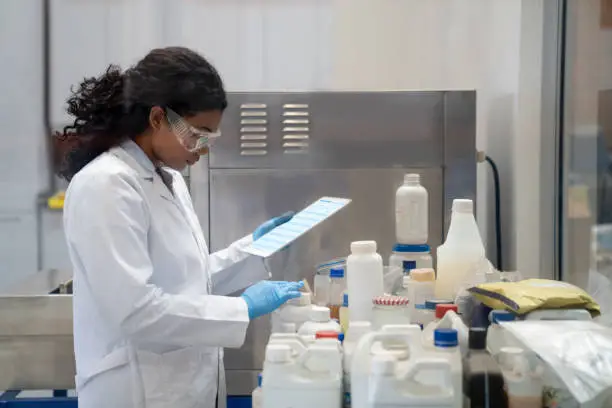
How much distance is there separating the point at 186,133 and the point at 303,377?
0.75 meters

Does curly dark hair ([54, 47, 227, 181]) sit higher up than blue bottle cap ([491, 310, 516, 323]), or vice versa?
curly dark hair ([54, 47, 227, 181])

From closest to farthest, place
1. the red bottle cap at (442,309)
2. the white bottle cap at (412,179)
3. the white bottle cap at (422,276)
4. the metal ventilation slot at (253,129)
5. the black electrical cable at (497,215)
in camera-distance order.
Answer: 1. the red bottle cap at (442,309)
2. the white bottle cap at (422,276)
3. the white bottle cap at (412,179)
4. the metal ventilation slot at (253,129)
5. the black electrical cable at (497,215)

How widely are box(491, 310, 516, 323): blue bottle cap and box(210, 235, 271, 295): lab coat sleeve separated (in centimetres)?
89

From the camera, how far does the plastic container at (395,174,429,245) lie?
209cm

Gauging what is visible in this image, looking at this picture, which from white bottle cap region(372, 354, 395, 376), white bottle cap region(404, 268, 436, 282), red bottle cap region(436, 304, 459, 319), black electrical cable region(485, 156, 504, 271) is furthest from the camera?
black electrical cable region(485, 156, 504, 271)

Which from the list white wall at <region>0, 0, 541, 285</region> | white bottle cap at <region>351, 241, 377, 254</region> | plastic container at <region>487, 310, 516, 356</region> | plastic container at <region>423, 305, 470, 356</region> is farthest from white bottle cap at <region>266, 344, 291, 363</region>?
white wall at <region>0, 0, 541, 285</region>

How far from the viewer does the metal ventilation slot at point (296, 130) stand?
2.39 meters

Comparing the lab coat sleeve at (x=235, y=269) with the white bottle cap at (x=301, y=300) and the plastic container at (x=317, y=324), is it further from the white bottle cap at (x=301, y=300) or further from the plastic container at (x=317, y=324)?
the plastic container at (x=317, y=324)

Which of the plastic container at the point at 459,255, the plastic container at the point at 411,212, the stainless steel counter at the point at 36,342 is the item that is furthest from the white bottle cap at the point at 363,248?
the stainless steel counter at the point at 36,342

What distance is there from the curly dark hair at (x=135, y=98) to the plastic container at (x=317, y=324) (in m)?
0.58

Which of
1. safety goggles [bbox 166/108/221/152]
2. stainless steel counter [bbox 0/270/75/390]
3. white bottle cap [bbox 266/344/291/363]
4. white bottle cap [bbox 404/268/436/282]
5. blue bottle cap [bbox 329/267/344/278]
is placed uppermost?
safety goggles [bbox 166/108/221/152]

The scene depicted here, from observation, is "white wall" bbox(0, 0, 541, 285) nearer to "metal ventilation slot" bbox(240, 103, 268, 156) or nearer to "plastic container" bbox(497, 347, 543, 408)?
"metal ventilation slot" bbox(240, 103, 268, 156)

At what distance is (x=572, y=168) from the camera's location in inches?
97.4

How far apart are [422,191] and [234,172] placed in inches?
25.6
